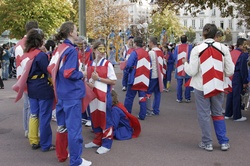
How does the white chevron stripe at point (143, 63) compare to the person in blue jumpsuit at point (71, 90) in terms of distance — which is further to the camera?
the white chevron stripe at point (143, 63)

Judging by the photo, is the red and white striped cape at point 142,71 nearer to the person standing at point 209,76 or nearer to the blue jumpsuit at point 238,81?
the blue jumpsuit at point 238,81

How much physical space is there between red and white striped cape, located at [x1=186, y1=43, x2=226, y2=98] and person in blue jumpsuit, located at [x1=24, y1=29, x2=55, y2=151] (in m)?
2.38

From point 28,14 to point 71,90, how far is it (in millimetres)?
27125

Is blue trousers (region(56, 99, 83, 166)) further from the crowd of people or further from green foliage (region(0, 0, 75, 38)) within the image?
green foliage (region(0, 0, 75, 38))

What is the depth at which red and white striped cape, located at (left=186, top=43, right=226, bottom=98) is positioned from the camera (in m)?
5.52

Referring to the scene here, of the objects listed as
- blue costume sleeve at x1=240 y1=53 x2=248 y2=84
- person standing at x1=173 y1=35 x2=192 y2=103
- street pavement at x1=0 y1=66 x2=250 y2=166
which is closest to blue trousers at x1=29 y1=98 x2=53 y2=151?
street pavement at x1=0 y1=66 x2=250 y2=166

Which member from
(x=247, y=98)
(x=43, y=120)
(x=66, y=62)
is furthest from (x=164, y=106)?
(x=66, y=62)

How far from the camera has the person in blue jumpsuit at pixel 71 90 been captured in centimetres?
465

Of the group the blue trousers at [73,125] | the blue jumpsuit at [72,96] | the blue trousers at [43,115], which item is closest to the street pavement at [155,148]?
the blue trousers at [43,115]

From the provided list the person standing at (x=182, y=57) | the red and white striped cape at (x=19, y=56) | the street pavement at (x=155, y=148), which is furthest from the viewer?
the person standing at (x=182, y=57)

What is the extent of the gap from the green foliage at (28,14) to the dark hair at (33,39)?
24673 mm

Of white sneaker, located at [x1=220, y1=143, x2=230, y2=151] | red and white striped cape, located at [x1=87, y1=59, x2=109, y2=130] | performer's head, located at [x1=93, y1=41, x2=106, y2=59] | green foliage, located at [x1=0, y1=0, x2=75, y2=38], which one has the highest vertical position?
green foliage, located at [x1=0, y1=0, x2=75, y2=38]

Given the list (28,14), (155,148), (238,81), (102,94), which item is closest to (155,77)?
(238,81)

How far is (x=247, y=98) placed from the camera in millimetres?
9586
